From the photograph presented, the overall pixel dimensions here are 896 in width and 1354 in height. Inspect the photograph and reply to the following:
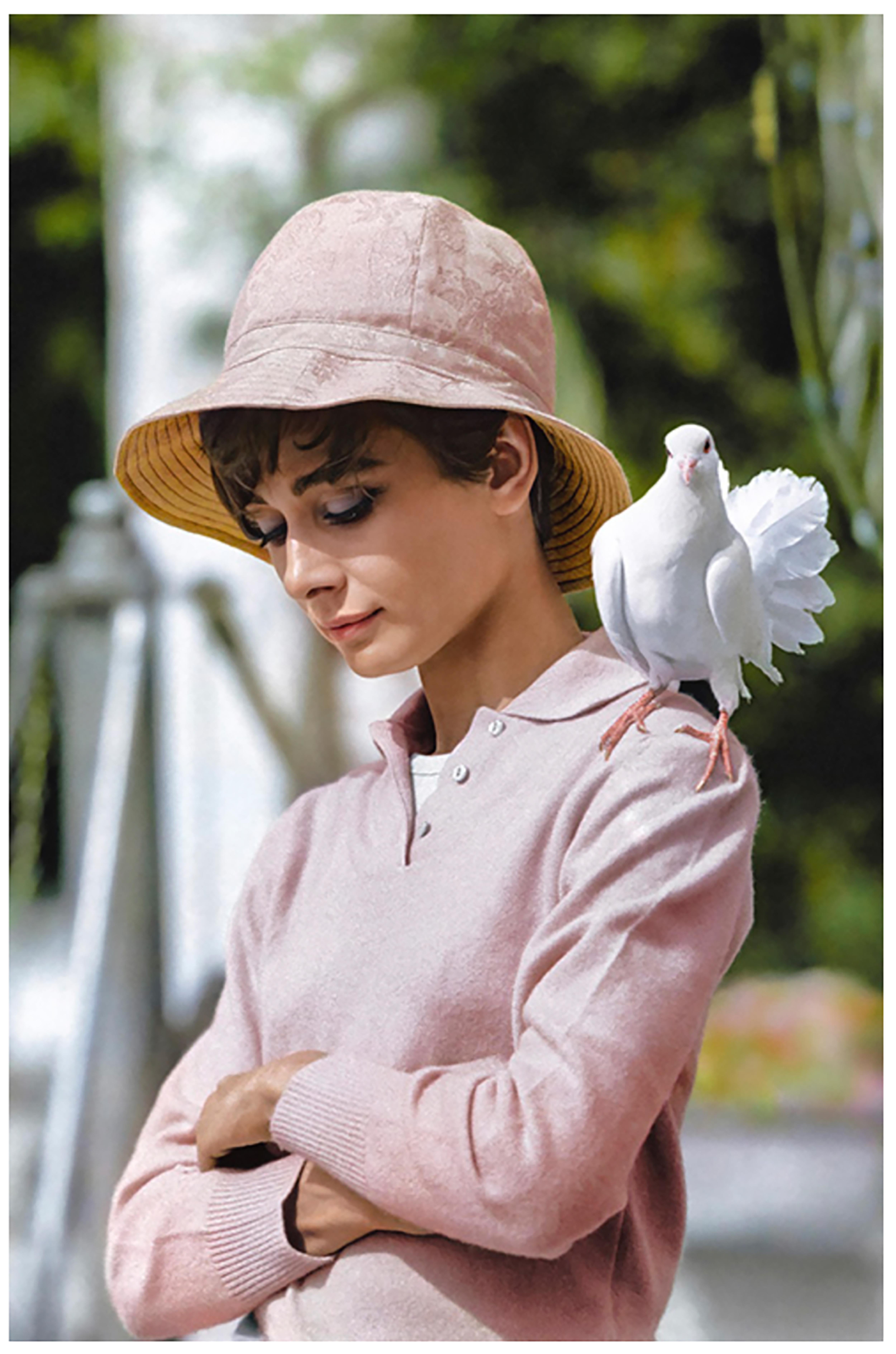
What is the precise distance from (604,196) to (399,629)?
3.24 m

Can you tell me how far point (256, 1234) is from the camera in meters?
1.00

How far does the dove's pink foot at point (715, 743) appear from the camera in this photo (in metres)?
0.95

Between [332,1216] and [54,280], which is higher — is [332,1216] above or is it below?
below

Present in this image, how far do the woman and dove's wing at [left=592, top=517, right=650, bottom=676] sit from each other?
0.04 meters

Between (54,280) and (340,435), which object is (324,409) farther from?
(54,280)

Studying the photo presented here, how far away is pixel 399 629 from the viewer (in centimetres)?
104

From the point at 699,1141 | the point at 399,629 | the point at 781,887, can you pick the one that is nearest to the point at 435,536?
the point at 399,629

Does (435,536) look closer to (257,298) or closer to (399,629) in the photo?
(399,629)

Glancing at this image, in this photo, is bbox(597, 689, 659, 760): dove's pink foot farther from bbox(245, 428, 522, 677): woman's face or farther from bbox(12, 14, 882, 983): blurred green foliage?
bbox(12, 14, 882, 983): blurred green foliage

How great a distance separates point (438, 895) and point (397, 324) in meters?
0.39

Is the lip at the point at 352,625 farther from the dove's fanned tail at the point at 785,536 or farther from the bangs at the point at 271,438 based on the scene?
the dove's fanned tail at the point at 785,536

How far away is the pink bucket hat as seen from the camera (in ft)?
3.28

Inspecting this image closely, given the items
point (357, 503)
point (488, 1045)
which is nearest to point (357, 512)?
point (357, 503)

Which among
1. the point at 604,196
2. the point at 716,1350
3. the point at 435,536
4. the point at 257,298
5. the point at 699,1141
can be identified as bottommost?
the point at 699,1141
